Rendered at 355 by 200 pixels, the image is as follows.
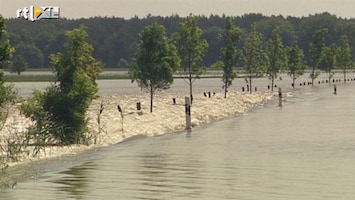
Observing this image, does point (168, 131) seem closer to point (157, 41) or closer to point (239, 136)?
point (239, 136)

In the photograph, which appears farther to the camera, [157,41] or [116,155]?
[157,41]

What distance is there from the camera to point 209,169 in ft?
80.5

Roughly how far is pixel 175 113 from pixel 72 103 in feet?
61.9

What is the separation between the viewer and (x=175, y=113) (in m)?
49.4

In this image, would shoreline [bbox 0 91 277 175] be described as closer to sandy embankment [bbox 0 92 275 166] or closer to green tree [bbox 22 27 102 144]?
sandy embankment [bbox 0 92 275 166]

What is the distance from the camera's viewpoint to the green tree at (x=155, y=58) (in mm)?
50656

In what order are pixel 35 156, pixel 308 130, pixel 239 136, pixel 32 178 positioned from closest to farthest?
pixel 32 178, pixel 35 156, pixel 239 136, pixel 308 130

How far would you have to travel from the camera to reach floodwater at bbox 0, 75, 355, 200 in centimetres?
1986

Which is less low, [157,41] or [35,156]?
[157,41]

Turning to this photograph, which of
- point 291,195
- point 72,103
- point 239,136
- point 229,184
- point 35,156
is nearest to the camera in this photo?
point 291,195

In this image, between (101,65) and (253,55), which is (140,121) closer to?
(101,65)

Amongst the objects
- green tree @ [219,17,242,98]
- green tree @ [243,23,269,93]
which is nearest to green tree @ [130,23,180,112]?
green tree @ [219,17,242,98]

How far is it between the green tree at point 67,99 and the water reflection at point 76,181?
4.63 meters

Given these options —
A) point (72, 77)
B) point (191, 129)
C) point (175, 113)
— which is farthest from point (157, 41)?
point (72, 77)
